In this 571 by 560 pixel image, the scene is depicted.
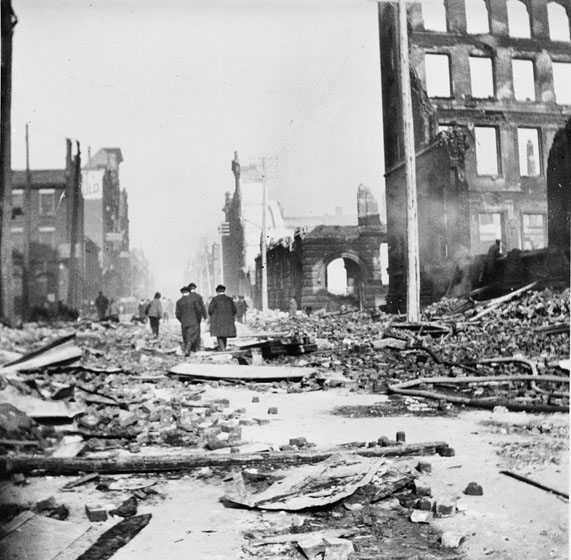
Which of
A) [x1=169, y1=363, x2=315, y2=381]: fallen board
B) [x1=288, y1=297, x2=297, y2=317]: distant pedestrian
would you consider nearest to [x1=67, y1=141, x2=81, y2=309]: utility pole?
[x1=169, y1=363, x2=315, y2=381]: fallen board

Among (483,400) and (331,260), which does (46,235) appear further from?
(331,260)

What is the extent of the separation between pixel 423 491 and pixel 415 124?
1675 centimetres

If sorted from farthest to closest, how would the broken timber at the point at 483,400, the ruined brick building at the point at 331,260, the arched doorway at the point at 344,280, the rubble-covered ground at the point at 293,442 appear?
the arched doorway at the point at 344,280, the ruined brick building at the point at 331,260, the broken timber at the point at 483,400, the rubble-covered ground at the point at 293,442

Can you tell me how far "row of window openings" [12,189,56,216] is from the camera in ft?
10.4

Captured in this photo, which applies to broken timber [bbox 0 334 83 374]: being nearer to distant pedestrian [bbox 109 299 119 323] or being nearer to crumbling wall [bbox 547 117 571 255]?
distant pedestrian [bbox 109 299 119 323]

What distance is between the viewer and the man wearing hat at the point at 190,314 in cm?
786

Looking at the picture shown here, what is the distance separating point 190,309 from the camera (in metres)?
7.95

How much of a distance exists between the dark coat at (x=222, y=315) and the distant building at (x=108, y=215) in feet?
14.0

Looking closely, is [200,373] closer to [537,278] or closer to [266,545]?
[266,545]

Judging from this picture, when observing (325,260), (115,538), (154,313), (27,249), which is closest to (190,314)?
(154,313)

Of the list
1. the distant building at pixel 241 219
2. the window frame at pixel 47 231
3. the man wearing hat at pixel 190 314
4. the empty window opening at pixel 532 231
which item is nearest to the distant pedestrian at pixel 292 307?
the empty window opening at pixel 532 231

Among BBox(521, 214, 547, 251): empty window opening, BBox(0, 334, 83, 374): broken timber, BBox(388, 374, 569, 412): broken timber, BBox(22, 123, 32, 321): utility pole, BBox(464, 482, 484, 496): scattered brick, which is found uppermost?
BBox(521, 214, 547, 251): empty window opening

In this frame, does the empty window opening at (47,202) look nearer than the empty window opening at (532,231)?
Yes

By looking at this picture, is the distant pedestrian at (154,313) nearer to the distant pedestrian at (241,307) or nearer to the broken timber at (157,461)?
the distant pedestrian at (241,307)
